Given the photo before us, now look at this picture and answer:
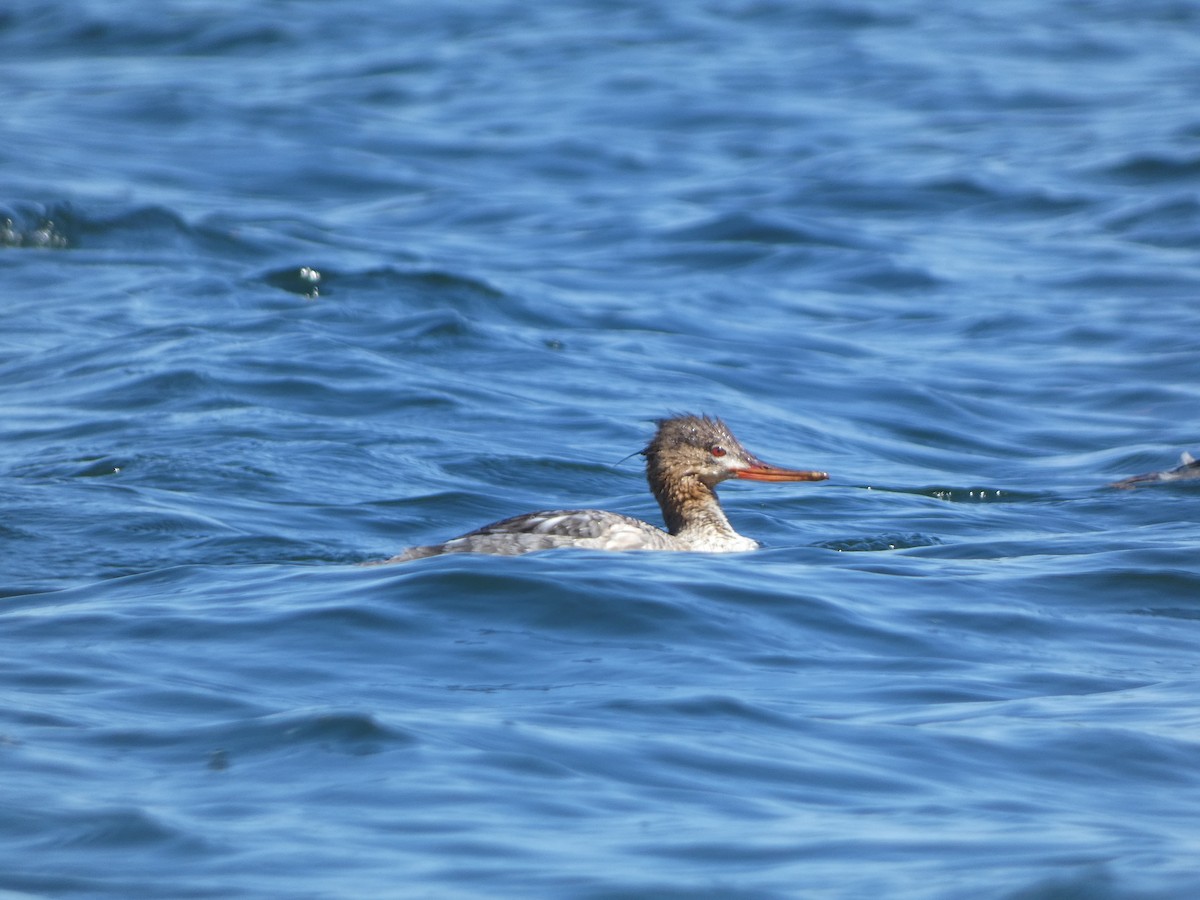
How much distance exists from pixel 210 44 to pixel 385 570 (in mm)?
21960

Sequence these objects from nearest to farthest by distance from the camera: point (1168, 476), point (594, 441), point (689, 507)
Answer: point (689, 507)
point (1168, 476)
point (594, 441)

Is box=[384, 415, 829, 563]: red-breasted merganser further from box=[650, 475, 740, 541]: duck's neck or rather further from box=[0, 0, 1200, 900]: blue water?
box=[0, 0, 1200, 900]: blue water

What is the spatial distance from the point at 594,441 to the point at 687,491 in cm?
258

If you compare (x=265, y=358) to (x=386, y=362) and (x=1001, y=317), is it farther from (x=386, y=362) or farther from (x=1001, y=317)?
(x=1001, y=317)

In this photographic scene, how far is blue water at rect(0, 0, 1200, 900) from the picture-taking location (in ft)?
18.7

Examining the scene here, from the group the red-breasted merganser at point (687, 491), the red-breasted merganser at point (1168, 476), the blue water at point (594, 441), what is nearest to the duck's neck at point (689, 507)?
the red-breasted merganser at point (687, 491)

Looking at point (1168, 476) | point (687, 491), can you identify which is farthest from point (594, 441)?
point (1168, 476)

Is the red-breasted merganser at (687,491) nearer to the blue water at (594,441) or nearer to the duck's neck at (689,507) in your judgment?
the duck's neck at (689,507)

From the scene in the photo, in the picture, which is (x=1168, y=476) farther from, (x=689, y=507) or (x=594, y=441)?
(x=594, y=441)

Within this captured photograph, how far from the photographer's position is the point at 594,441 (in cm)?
1322

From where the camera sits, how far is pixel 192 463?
11867 mm

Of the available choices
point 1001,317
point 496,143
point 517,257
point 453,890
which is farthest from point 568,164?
point 453,890

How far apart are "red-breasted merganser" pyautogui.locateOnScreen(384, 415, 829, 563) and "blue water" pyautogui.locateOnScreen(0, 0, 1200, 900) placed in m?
0.33

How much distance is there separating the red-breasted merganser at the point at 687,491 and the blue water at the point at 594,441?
0.33 metres
